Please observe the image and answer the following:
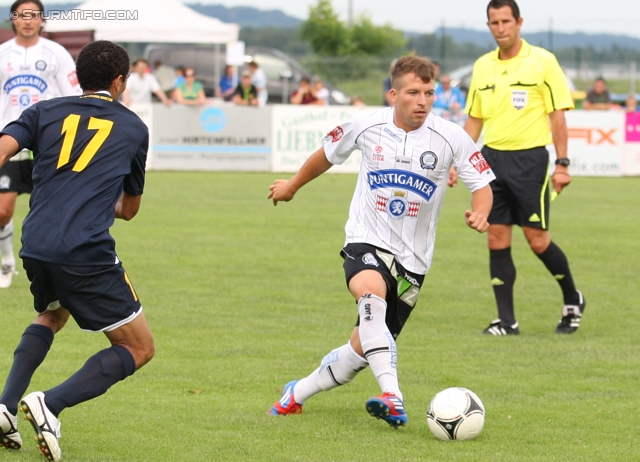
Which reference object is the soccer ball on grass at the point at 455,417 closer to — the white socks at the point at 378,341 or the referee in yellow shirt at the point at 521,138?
the white socks at the point at 378,341

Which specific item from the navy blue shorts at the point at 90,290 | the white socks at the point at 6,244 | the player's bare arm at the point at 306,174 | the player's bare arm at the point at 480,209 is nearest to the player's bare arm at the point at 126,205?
the navy blue shorts at the point at 90,290

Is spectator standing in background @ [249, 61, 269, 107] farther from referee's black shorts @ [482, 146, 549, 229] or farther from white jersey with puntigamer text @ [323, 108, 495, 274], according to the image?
white jersey with puntigamer text @ [323, 108, 495, 274]

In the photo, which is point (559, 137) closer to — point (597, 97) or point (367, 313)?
point (367, 313)

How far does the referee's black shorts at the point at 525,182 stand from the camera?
7.68 meters

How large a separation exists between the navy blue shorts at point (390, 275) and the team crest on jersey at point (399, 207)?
Answer: 0.20 meters

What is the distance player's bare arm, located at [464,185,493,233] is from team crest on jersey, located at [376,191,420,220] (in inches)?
10.5

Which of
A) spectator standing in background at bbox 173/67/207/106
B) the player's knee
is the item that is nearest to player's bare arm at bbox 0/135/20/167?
the player's knee

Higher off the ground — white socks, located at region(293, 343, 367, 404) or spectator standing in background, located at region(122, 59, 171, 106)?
white socks, located at region(293, 343, 367, 404)

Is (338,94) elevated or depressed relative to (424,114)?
depressed

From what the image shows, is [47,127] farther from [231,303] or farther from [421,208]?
A: [231,303]

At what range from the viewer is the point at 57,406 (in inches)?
→ 175

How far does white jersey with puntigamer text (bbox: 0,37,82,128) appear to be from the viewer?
8719 millimetres

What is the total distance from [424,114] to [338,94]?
2289 centimetres

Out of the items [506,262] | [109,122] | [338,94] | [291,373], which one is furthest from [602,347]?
[338,94]
